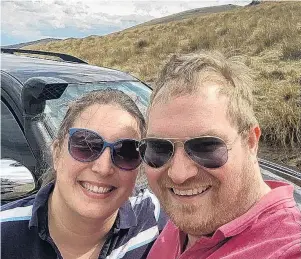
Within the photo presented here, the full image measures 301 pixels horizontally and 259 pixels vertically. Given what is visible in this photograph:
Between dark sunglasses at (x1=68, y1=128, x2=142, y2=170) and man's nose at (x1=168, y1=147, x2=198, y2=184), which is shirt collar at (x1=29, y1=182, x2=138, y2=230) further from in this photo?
man's nose at (x1=168, y1=147, x2=198, y2=184)

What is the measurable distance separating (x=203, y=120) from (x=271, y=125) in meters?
5.58

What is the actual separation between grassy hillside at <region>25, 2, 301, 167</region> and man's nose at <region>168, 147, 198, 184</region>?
1.97 ft

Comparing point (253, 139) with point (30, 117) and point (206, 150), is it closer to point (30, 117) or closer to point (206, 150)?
point (206, 150)

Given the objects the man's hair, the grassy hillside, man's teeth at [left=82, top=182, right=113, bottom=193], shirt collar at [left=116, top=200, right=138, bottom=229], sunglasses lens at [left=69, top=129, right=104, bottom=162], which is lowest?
the grassy hillside

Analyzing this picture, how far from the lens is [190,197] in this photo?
1.51 m

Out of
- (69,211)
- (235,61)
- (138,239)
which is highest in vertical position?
(235,61)

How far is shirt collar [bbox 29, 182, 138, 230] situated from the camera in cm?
187

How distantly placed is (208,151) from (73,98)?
4.22 feet

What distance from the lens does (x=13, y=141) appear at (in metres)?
2.44

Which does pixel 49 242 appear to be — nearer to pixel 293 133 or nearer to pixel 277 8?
pixel 293 133

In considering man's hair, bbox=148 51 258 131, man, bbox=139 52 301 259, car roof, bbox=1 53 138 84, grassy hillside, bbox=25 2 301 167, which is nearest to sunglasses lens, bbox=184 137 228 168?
man, bbox=139 52 301 259

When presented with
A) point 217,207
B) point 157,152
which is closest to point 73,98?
point 157,152

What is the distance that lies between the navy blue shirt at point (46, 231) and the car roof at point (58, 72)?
0.85 metres

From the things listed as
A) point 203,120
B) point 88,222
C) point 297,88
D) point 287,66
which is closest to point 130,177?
point 88,222
